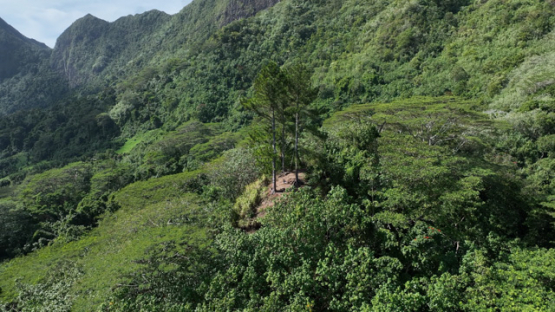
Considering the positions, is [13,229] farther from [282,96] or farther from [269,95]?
[282,96]

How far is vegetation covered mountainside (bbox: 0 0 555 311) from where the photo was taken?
9219 millimetres

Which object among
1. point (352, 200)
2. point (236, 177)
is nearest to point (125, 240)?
point (236, 177)

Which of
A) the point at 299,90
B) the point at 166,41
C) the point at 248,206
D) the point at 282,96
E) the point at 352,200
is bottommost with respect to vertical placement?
the point at 248,206

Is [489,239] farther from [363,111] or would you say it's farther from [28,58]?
[28,58]

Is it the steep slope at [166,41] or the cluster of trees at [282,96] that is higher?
the steep slope at [166,41]

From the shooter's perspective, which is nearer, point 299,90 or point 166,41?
point 299,90

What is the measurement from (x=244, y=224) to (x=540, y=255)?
1365 centimetres

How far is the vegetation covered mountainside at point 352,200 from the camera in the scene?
9.22m

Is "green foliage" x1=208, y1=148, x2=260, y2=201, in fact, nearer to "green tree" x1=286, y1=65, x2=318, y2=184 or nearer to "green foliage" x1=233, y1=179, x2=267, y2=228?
"green foliage" x1=233, y1=179, x2=267, y2=228

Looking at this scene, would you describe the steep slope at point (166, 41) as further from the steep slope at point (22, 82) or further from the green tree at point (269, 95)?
the green tree at point (269, 95)

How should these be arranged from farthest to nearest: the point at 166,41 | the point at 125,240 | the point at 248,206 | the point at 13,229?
1. the point at 166,41
2. the point at 13,229
3. the point at 248,206
4. the point at 125,240

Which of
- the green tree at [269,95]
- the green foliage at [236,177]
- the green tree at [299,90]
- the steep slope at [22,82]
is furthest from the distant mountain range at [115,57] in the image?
the green tree at [299,90]

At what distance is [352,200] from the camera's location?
14773mm

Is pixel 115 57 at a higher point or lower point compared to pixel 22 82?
higher
